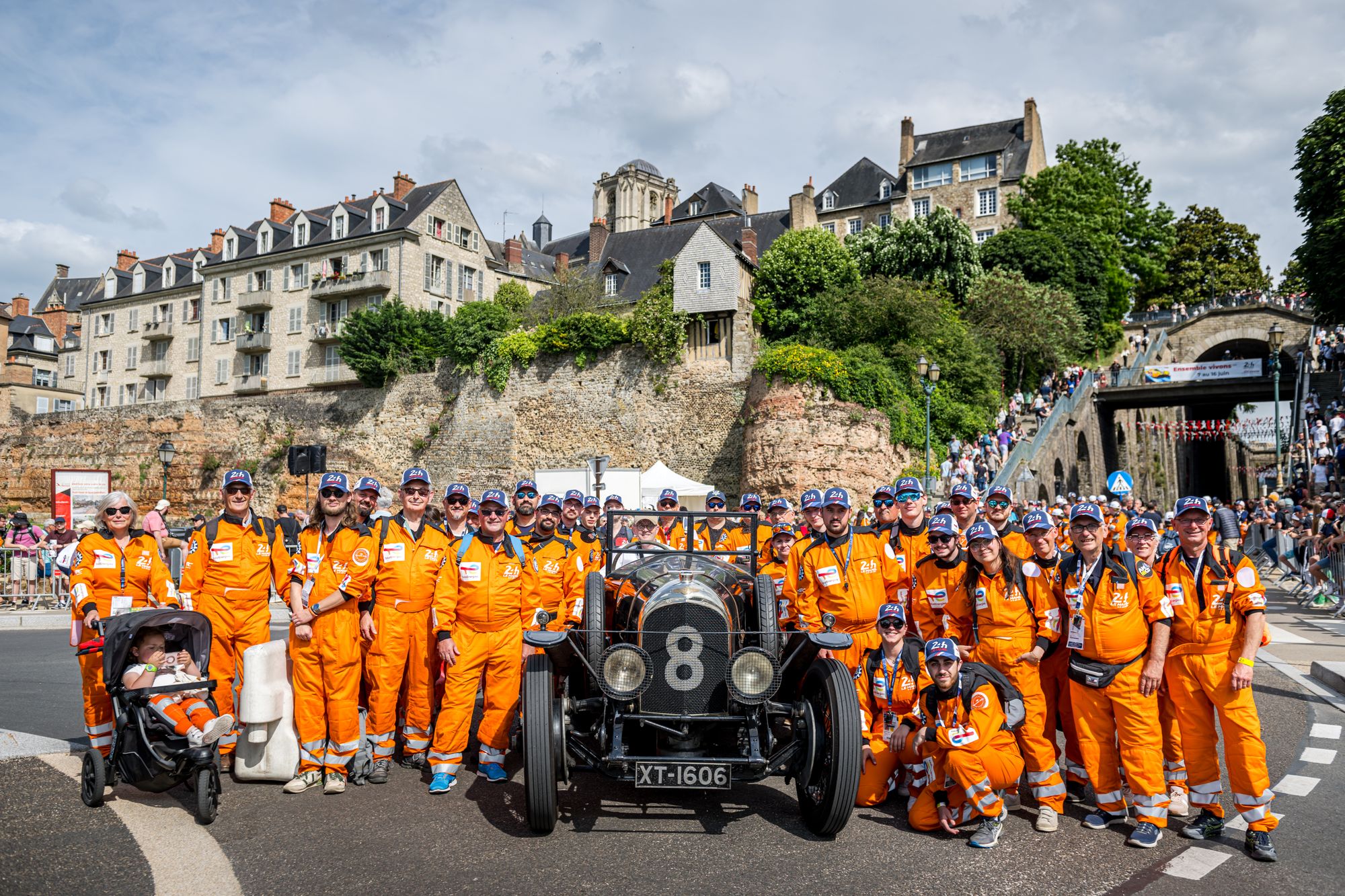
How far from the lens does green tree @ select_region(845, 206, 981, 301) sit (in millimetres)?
37312

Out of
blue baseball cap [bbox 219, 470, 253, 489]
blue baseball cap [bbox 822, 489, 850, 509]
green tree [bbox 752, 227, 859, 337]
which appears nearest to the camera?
A: blue baseball cap [bbox 219, 470, 253, 489]

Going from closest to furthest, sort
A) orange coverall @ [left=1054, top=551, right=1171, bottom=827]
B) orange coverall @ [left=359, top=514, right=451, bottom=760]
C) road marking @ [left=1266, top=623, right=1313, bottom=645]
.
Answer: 1. orange coverall @ [left=1054, top=551, right=1171, bottom=827]
2. orange coverall @ [left=359, top=514, right=451, bottom=760]
3. road marking @ [left=1266, top=623, right=1313, bottom=645]

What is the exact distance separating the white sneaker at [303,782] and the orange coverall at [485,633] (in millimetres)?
731

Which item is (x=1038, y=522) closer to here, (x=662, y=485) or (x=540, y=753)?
(x=540, y=753)

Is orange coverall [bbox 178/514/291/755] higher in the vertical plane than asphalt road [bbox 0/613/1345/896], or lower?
higher

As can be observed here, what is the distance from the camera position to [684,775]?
5.05 m

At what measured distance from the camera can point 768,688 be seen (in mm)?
5242

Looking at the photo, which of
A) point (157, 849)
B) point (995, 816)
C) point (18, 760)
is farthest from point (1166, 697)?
point (18, 760)

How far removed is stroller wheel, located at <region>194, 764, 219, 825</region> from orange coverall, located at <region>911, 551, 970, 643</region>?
434 cm

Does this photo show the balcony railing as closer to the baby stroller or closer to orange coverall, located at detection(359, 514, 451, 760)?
orange coverall, located at detection(359, 514, 451, 760)

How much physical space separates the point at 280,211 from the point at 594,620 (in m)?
51.4

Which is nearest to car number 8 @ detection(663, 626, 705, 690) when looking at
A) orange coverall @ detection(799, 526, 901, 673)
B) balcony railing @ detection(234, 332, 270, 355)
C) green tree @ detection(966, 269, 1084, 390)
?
orange coverall @ detection(799, 526, 901, 673)

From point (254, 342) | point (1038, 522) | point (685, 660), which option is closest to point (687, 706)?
point (685, 660)

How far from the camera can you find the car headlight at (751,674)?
17.3ft
